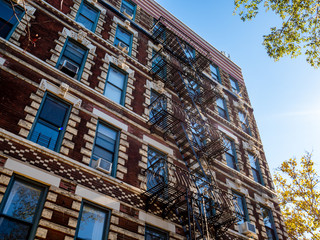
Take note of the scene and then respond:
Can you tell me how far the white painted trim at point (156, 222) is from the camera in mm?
11227

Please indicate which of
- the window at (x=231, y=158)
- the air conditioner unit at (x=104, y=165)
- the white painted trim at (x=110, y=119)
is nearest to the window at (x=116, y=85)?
the white painted trim at (x=110, y=119)

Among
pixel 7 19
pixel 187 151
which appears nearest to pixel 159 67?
pixel 187 151

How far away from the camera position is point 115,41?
17.2 meters

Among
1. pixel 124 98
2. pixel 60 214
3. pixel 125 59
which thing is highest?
pixel 125 59

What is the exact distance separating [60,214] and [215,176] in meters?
8.67

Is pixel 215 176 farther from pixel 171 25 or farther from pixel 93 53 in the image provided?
pixel 171 25

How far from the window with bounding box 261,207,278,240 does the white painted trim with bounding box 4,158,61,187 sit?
1198 centimetres

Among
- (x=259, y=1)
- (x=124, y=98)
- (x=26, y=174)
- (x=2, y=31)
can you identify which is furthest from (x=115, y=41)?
(x=26, y=174)

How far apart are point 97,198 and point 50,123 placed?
10.4ft

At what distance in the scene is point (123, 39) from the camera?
17875mm

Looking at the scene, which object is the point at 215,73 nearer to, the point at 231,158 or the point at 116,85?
the point at 231,158

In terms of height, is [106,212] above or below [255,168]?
below

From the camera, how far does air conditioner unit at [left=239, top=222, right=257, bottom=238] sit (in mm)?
14485

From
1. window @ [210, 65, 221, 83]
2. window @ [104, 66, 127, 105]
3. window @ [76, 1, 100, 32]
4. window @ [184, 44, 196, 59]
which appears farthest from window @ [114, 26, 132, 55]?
window @ [210, 65, 221, 83]
